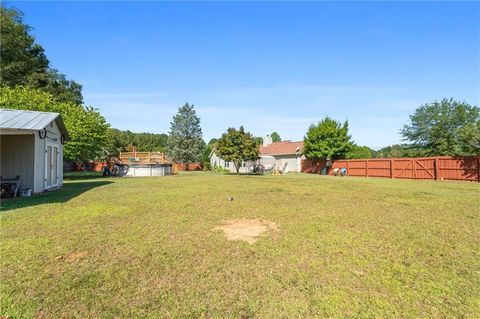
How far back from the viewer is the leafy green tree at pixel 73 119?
17031 millimetres

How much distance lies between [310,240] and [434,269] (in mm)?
1765

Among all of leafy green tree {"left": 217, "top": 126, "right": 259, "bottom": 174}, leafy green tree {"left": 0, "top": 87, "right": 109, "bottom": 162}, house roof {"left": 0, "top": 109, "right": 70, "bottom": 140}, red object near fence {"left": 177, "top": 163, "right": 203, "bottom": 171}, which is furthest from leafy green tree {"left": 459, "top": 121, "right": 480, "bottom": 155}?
red object near fence {"left": 177, "top": 163, "right": 203, "bottom": 171}

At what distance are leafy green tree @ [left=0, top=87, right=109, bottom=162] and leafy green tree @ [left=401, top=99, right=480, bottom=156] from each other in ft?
113

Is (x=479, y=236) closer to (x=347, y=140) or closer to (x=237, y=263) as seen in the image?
(x=237, y=263)

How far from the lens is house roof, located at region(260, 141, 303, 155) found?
36.6 meters


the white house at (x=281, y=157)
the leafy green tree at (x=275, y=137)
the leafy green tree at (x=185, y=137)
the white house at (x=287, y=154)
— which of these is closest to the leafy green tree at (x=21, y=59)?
the leafy green tree at (x=185, y=137)

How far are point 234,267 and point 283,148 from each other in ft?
119

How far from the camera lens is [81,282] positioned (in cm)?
311

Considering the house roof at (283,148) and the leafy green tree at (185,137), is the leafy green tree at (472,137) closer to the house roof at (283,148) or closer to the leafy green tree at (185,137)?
the house roof at (283,148)

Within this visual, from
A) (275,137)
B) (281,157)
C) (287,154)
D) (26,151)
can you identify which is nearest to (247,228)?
(26,151)

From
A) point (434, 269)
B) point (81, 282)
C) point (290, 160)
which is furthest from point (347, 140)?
point (81, 282)

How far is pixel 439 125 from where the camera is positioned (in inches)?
1312

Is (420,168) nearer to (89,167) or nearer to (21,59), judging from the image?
(21,59)

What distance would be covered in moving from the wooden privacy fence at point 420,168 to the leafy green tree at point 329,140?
1.39 m
